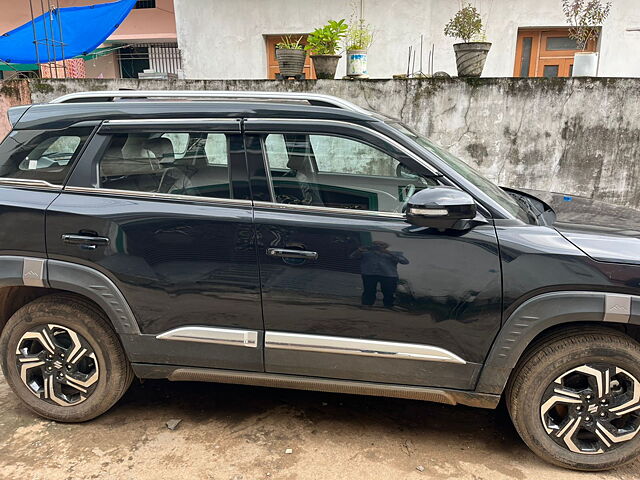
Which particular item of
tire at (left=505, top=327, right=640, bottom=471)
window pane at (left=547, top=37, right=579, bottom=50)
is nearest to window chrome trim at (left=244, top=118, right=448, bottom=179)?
tire at (left=505, top=327, right=640, bottom=471)

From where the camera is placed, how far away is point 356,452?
2730mm

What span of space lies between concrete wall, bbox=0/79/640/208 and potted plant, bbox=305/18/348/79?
1.14 feet

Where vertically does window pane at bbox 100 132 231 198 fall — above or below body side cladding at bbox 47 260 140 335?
above

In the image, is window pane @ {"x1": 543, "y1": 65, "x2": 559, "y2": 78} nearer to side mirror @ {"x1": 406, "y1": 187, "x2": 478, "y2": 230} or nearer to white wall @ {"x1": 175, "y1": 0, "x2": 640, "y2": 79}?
white wall @ {"x1": 175, "y1": 0, "x2": 640, "y2": 79}

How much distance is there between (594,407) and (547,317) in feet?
1.94

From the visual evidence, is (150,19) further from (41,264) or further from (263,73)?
(41,264)

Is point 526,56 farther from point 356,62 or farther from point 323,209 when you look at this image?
point 323,209

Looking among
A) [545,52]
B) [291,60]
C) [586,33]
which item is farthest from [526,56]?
[291,60]

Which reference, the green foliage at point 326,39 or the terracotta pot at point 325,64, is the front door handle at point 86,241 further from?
the green foliage at point 326,39

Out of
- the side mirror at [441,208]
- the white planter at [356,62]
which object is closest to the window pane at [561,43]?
the white planter at [356,62]

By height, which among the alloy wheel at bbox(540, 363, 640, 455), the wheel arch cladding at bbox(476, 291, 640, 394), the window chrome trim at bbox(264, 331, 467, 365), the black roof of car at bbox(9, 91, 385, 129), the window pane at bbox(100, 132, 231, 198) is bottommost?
the alloy wheel at bbox(540, 363, 640, 455)

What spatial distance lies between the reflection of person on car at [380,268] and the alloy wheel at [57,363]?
1.67 m

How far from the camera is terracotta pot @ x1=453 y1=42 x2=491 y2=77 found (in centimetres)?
593

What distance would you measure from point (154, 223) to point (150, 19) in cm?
1356
